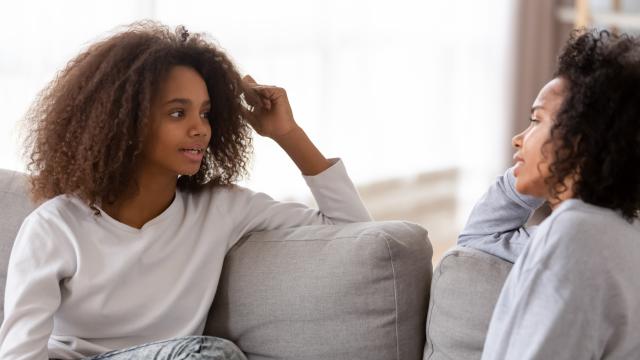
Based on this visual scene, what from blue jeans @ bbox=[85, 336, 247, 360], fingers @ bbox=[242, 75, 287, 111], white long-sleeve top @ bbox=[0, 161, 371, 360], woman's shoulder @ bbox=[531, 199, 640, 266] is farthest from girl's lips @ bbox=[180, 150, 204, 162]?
woman's shoulder @ bbox=[531, 199, 640, 266]

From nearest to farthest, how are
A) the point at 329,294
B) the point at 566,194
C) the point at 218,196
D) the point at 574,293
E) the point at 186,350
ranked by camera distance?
the point at 574,293 → the point at 566,194 → the point at 186,350 → the point at 329,294 → the point at 218,196

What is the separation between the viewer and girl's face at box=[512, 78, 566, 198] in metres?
1.46

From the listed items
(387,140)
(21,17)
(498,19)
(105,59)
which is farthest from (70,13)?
(498,19)

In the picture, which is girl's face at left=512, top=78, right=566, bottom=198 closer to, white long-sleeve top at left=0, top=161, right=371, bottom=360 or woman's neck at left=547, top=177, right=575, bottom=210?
woman's neck at left=547, top=177, right=575, bottom=210

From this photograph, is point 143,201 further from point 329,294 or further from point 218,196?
point 329,294

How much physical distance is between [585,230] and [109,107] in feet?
2.96

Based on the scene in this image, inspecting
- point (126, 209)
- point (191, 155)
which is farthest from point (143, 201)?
point (191, 155)

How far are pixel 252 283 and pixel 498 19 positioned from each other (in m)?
3.02

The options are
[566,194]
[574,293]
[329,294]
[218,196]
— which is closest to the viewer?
[574,293]

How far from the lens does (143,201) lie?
1.91 m

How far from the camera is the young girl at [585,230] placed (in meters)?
1.30

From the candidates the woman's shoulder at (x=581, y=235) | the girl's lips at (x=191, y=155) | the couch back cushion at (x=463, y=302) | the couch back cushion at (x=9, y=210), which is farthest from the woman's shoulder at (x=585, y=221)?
the couch back cushion at (x=9, y=210)

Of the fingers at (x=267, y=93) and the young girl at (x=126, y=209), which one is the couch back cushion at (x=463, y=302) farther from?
the fingers at (x=267, y=93)

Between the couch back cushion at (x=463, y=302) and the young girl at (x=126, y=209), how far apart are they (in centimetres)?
35
